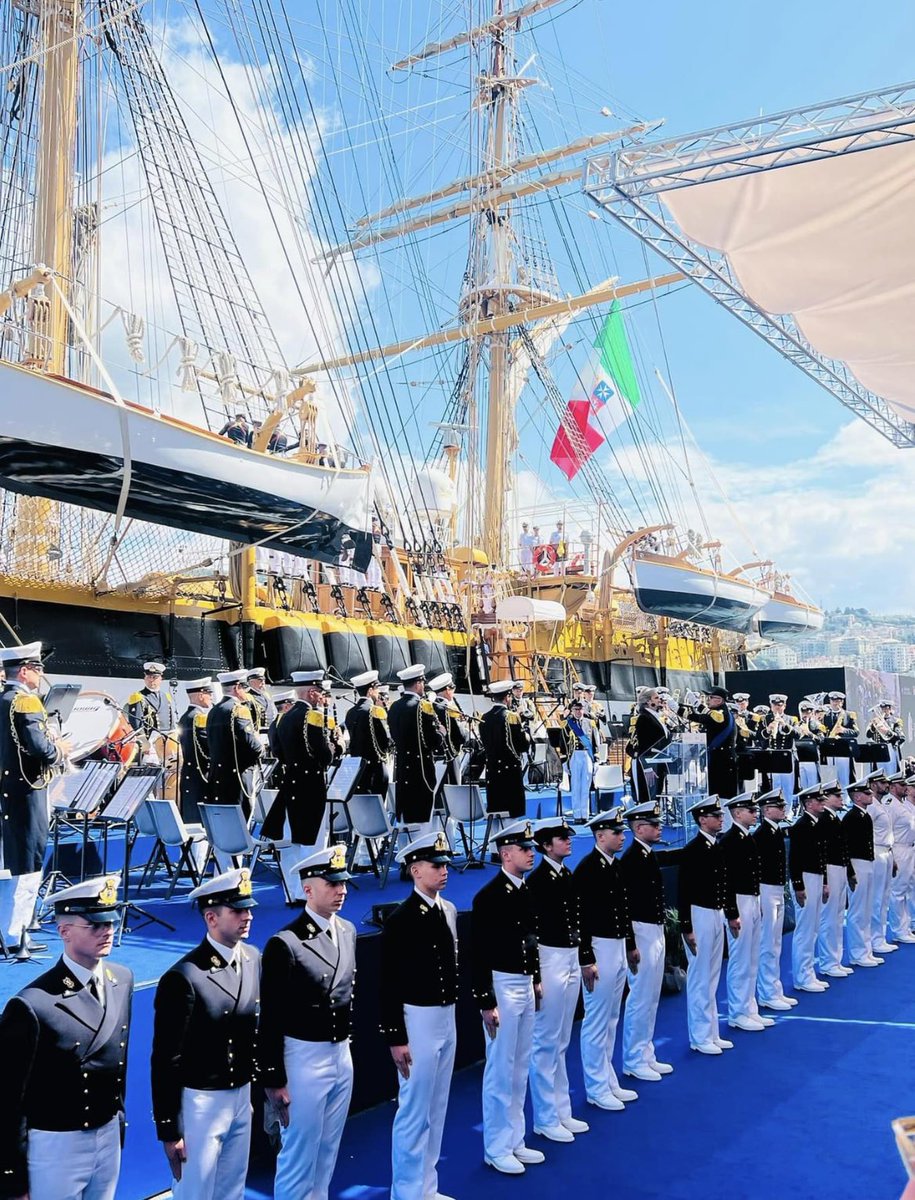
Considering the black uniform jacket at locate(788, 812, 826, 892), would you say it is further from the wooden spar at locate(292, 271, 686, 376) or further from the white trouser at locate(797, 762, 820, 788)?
the wooden spar at locate(292, 271, 686, 376)

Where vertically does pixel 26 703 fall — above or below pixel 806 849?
above

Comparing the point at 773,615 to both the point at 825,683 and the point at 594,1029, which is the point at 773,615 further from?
A: the point at 594,1029

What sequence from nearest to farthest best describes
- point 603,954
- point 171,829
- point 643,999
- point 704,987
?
point 603,954 → point 643,999 → point 704,987 → point 171,829

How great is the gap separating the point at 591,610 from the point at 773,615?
31.8ft

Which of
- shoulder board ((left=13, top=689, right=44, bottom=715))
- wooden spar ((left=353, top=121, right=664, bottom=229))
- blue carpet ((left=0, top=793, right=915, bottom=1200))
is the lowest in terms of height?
blue carpet ((left=0, top=793, right=915, bottom=1200))

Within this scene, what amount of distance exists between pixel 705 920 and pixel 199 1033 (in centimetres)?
452

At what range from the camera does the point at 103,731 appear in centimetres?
890

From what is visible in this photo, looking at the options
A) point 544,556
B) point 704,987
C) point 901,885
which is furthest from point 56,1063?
point 544,556

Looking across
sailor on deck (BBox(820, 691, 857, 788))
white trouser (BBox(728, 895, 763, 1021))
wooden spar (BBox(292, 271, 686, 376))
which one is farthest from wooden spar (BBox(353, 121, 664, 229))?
white trouser (BBox(728, 895, 763, 1021))

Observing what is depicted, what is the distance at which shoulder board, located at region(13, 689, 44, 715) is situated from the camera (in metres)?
6.11

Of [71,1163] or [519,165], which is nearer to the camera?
[71,1163]

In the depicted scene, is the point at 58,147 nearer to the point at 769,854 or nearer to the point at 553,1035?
the point at 769,854

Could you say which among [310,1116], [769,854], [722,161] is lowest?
[310,1116]

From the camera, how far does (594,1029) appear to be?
19.7 ft
